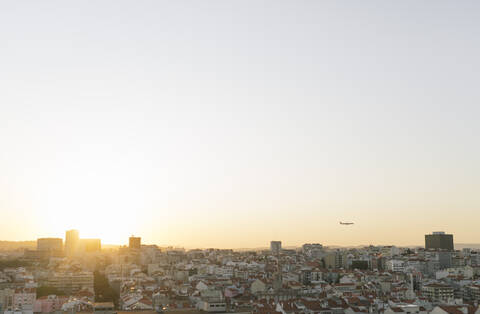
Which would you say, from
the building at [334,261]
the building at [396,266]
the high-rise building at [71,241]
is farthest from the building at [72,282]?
the high-rise building at [71,241]

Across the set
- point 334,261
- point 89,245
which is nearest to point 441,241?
point 334,261

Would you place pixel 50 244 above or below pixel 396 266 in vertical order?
above

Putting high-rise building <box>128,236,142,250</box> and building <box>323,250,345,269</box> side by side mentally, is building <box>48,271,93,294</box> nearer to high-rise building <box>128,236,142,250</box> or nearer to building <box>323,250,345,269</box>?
building <box>323,250,345,269</box>

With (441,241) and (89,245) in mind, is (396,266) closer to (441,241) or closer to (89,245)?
(441,241)

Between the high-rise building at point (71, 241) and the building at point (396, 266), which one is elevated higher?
the high-rise building at point (71, 241)

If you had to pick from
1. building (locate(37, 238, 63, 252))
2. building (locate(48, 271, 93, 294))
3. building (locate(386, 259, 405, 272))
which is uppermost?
building (locate(37, 238, 63, 252))

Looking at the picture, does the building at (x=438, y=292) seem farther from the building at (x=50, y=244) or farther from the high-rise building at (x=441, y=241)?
the building at (x=50, y=244)

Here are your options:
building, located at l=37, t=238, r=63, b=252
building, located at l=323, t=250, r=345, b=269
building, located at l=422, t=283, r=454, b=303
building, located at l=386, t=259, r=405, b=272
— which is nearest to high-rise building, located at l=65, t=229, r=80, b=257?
building, located at l=37, t=238, r=63, b=252

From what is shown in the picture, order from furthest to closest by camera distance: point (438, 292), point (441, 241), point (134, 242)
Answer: point (134, 242) → point (441, 241) → point (438, 292)

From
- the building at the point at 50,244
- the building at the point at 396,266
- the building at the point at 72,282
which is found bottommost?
the building at the point at 72,282
